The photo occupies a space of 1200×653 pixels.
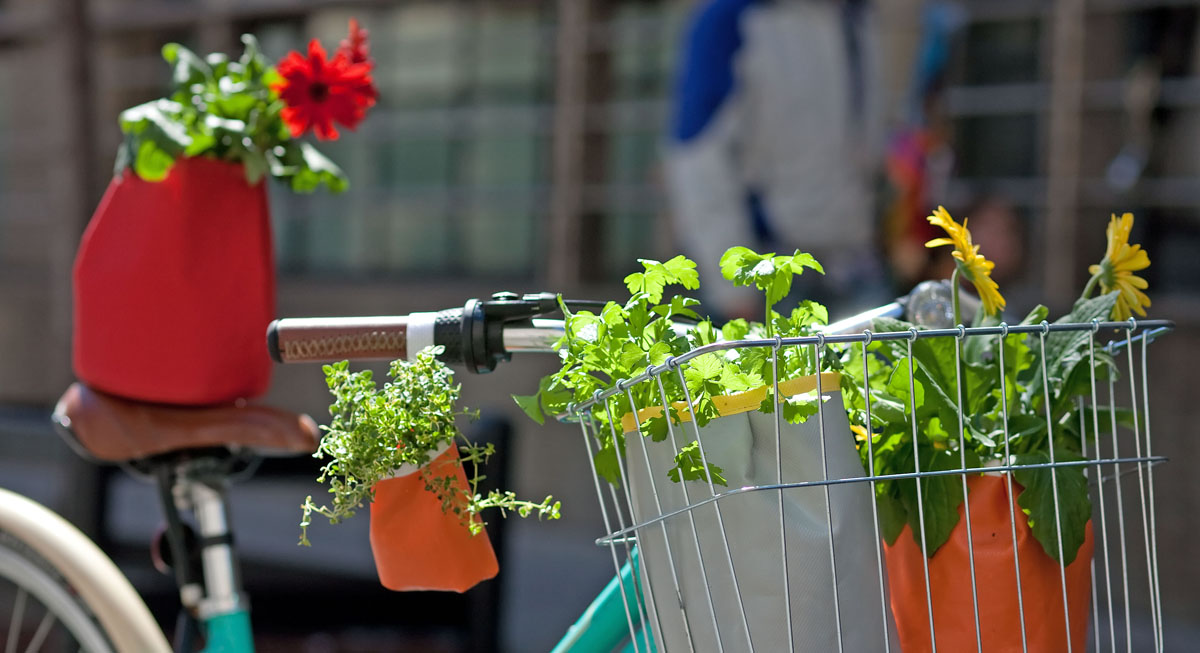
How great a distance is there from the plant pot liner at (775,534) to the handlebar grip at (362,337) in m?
0.30

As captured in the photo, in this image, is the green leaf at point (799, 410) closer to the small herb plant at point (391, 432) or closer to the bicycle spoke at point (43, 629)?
the small herb plant at point (391, 432)

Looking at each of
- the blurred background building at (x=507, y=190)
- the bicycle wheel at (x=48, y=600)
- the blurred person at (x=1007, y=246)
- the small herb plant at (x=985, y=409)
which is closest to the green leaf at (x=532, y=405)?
the small herb plant at (x=985, y=409)

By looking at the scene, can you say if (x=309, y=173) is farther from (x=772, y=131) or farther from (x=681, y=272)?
(x=772, y=131)

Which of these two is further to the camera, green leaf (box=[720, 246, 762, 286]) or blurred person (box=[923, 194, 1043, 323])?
blurred person (box=[923, 194, 1043, 323])

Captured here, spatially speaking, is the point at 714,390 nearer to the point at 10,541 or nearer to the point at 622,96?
the point at 10,541

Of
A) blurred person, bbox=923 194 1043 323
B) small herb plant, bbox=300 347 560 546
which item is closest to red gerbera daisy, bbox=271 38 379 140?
small herb plant, bbox=300 347 560 546

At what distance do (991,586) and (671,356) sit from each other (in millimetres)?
375

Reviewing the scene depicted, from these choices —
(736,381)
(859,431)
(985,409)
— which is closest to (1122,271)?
(985,409)

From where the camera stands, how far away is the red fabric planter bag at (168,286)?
1784mm

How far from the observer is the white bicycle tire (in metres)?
1.74

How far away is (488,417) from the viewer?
9.62ft

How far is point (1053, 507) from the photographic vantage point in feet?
3.86

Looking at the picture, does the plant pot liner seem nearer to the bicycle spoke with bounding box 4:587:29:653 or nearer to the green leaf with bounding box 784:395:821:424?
the green leaf with bounding box 784:395:821:424

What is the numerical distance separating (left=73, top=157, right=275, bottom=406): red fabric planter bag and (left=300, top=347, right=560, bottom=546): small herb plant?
590 millimetres
